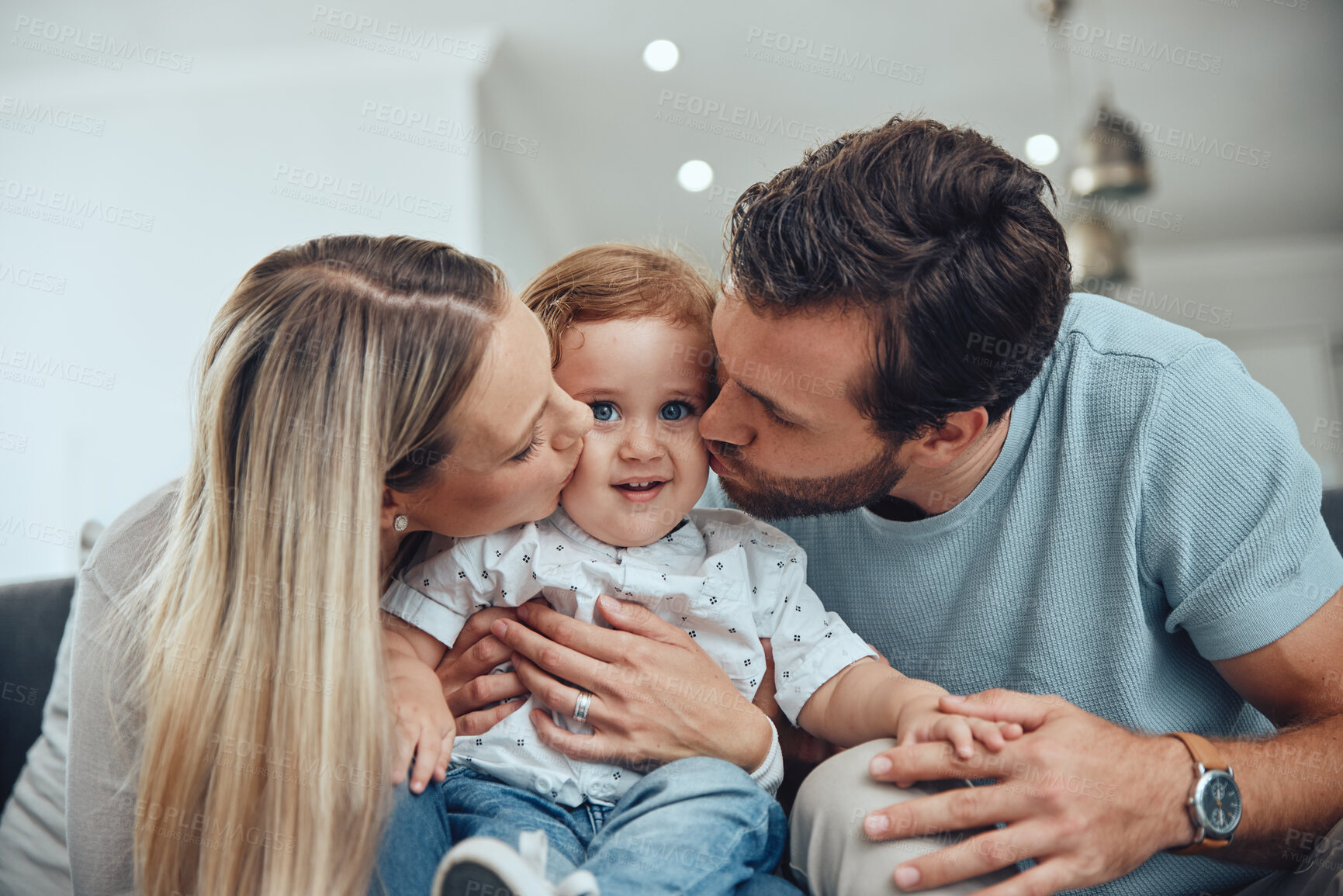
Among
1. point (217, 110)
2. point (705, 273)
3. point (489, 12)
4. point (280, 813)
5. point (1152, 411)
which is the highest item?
point (489, 12)

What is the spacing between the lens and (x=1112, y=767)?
954mm

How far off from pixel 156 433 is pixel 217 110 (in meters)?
1.52

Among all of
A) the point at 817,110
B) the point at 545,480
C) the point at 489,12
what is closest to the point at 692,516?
the point at 545,480

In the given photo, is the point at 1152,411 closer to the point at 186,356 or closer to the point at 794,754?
the point at 794,754

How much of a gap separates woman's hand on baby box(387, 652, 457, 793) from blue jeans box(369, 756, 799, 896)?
0.08 ft

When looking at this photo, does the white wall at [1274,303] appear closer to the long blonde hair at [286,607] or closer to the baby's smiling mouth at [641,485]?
the baby's smiling mouth at [641,485]

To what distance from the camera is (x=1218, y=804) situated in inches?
39.2

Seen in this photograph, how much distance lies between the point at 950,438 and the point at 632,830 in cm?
65

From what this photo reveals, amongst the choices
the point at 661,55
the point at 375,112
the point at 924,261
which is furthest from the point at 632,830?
the point at 375,112

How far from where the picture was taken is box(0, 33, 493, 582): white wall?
4176 mm

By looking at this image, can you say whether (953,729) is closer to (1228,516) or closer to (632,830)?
(632,830)

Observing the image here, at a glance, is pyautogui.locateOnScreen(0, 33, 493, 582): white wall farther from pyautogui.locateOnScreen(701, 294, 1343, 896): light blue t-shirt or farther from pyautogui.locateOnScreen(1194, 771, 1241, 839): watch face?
pyautogui.locateOnScreen(1194, 771, 1241, 839): watch face

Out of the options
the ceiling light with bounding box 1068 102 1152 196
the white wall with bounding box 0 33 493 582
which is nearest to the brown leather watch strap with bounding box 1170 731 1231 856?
the ceiling light with bounding box 1068 102 1152 196

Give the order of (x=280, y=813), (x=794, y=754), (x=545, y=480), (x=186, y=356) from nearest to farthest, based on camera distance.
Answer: (x=280, y=813) < (x=545, y=480) < (x=794, y=754) < (x=186, y=356)
